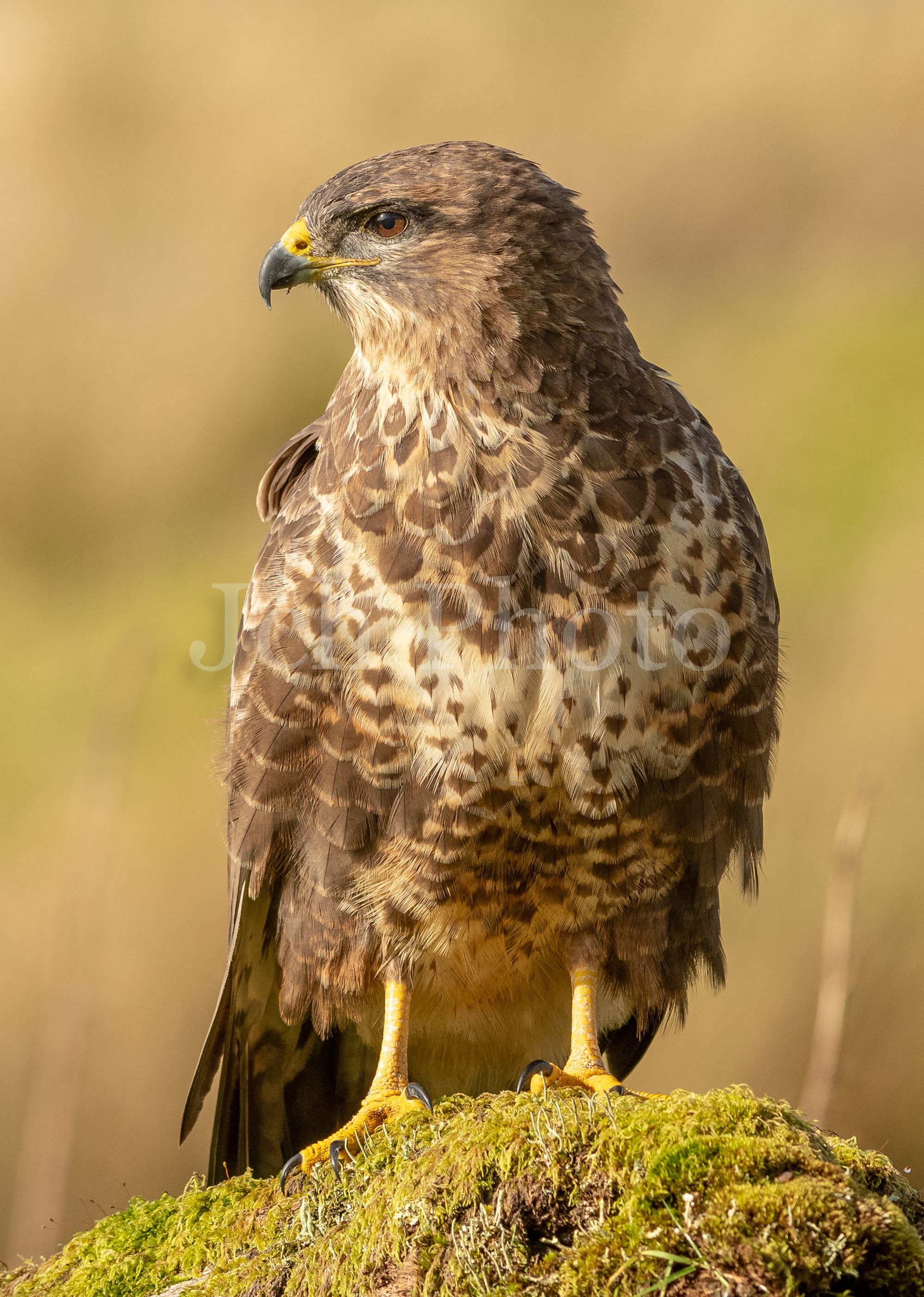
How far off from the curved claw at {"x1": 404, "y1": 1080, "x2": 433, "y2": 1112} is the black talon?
20 cm

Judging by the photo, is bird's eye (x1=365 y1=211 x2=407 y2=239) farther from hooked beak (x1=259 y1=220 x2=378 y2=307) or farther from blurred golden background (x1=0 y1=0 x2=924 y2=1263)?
blurred golden background (x1=0 y1=0 x2=924 y2=1263)

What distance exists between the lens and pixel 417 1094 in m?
2.88

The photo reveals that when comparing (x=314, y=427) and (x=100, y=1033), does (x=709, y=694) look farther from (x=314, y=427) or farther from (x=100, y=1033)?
(x=100, y=1033)

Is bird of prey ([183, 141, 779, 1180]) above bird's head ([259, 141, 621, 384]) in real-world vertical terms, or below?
below

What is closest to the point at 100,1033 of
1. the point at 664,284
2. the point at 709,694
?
the point at 709,694

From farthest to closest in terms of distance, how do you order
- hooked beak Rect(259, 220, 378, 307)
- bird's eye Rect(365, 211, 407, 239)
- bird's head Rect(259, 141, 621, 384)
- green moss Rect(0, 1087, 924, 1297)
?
hooked beak Rect(259, 220, 378, 307) → bird's eye Rect(365, 211, 407, 239) → bird's head Rect(259, 141, 621, 384) → green moss Rect(0, 1087, 924, 1297)

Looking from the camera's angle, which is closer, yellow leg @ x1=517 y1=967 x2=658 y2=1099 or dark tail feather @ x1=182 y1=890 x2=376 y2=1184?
yellow leg @ x1=517 y1=967 x2=658 y2=1099

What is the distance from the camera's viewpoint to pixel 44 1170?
2756 millimetres

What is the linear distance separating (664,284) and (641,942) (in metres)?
4.62

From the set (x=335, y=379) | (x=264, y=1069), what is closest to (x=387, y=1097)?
(x=264, y=1069)

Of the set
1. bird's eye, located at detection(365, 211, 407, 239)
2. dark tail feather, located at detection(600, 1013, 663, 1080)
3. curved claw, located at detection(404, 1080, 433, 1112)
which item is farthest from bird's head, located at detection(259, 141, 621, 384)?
dark tail feather, located at detection(600, 1013, 663, 1080)

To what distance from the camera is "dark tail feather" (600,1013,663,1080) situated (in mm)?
3705

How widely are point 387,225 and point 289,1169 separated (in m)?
2.19

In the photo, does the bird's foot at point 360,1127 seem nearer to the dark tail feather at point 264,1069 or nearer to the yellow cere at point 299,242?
the dark tail feather at point 264,1069
